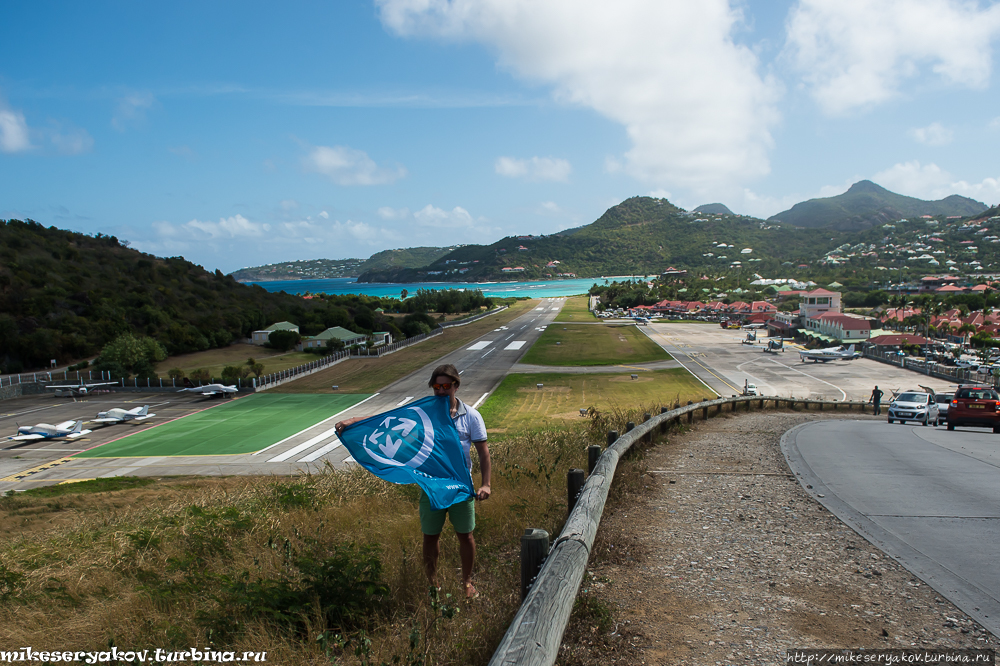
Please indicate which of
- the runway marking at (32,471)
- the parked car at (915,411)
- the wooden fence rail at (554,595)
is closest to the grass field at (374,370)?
the runway marking at (32,471)

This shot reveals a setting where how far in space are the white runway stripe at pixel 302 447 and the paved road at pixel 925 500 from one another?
2171 cm

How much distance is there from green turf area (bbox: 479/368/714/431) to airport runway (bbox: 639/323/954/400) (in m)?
3.22

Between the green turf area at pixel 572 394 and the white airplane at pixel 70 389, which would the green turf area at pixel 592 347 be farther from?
the white airplane at pixel 70 389

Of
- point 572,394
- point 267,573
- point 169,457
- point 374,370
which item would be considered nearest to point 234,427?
point 169,457

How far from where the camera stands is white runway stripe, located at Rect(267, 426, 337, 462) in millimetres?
26055

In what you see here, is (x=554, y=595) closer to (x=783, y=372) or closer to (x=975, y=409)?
(x=975, y=409)

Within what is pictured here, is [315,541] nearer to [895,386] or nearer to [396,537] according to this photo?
[396,537]

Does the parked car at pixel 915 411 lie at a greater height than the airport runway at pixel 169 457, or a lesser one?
greater

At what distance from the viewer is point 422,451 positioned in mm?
4410

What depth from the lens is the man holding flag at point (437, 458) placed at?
168 inches

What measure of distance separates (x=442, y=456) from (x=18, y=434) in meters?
38.1

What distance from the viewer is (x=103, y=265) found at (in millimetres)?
98062

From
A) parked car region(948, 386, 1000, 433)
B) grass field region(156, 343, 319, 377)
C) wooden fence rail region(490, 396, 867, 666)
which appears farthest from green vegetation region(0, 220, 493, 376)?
parked car region(948, 386, 1000, 433)

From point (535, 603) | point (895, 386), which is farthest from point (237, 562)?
point (895, 386)
